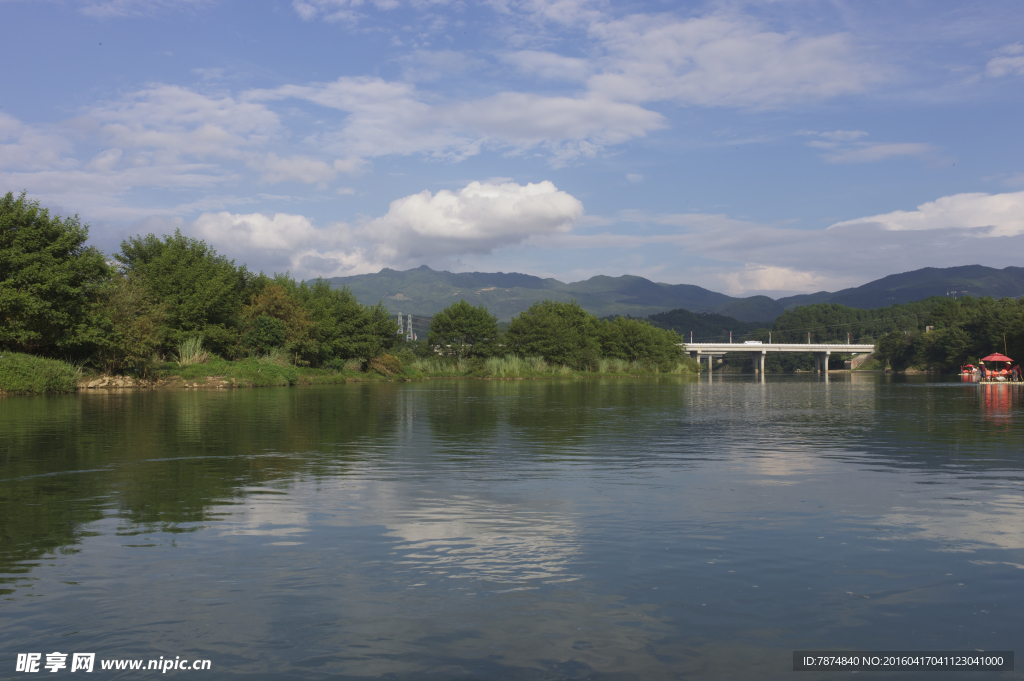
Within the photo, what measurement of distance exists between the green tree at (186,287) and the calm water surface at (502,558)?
32.8 metres

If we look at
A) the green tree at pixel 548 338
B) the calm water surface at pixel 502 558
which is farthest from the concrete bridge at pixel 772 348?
the calm water surface at pixel 502 558

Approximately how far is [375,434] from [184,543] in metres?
9.62

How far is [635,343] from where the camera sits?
9188 cm

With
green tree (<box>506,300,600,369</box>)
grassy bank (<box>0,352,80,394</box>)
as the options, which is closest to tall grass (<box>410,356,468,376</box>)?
green tree (<box>506,300,600,369</box>)

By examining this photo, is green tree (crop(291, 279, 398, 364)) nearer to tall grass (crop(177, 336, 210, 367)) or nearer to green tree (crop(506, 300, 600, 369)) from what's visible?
tall grass (crop(177, 336, 210, 367))

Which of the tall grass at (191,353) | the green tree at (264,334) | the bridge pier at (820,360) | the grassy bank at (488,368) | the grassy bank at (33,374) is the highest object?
the green tree at (264,334)

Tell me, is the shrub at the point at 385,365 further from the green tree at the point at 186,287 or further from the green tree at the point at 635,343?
the green tree at the point at 635,343

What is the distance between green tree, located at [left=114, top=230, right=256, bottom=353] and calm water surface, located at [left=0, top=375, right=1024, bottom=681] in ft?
108

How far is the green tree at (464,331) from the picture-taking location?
6981 cm

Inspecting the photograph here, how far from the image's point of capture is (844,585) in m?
5.29

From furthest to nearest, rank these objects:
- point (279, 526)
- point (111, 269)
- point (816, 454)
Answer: point (111, 269) < point (816, 454) < point (279, 526)

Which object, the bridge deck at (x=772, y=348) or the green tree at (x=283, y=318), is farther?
the bridge deck at (x=772, y=348)

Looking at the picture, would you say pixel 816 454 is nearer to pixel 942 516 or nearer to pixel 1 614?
pixel 942 516

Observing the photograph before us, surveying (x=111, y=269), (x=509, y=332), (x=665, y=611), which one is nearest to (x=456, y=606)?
(x=665, y=611)
